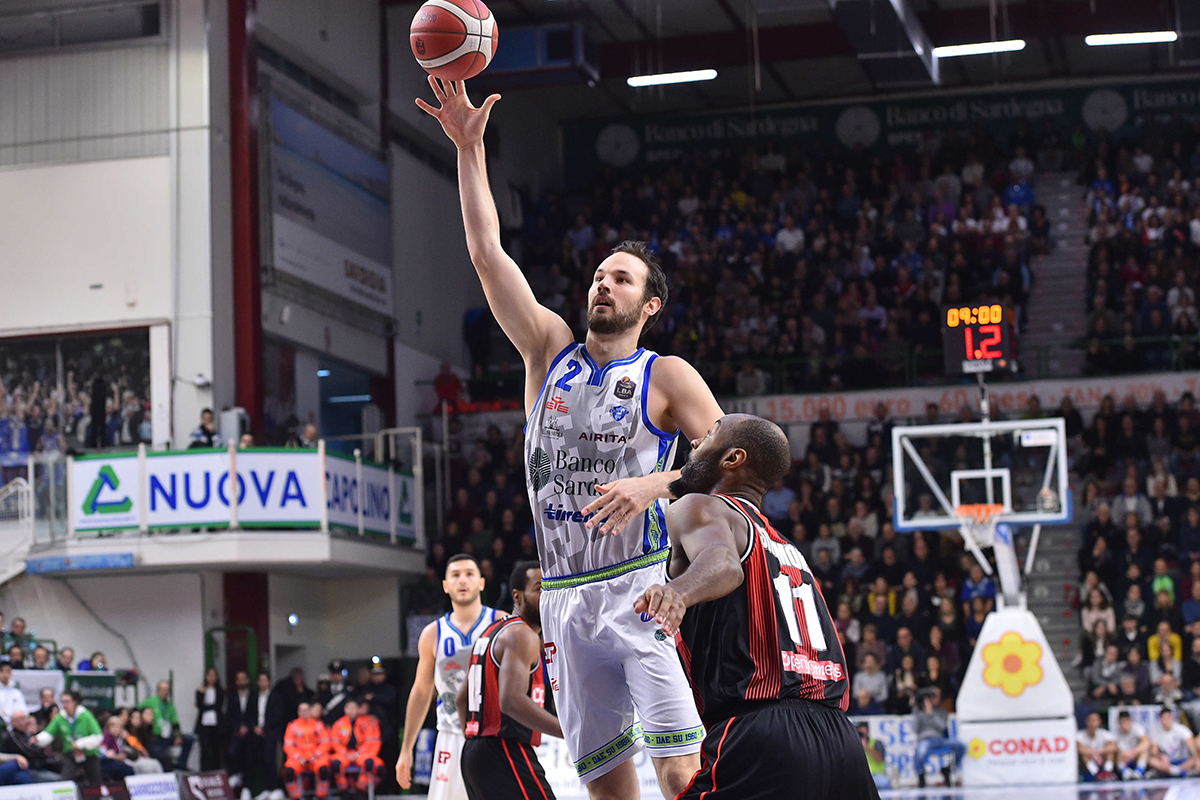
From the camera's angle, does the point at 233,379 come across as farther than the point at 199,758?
Yes

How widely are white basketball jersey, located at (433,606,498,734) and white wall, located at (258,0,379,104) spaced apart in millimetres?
17544

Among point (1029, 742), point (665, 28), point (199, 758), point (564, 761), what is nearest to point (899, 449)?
point (1029, 742)

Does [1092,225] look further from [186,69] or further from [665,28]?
[186,69]

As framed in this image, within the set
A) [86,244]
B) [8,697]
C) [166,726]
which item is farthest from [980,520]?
[86,244]

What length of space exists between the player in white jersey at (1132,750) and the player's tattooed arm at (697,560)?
48.6ft

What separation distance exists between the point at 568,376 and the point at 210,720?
16585 mm

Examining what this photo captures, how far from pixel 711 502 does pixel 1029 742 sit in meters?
14.3

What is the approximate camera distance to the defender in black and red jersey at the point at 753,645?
452 cm

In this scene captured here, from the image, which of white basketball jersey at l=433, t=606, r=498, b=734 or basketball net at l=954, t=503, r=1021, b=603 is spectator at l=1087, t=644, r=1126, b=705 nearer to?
basketball net at l=954, t=503, r=1021, b=603

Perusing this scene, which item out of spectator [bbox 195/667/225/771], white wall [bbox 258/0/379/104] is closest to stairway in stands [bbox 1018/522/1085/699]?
spectator [bbox 195/667/225/771]

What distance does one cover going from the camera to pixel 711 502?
15.1 feet

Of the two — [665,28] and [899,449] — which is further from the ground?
[665,28]

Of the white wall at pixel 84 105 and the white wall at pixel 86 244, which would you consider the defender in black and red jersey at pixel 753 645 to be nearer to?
the white wall at pixel 86 244

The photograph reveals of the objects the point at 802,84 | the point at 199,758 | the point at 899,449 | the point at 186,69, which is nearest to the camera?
the point at 899,449
